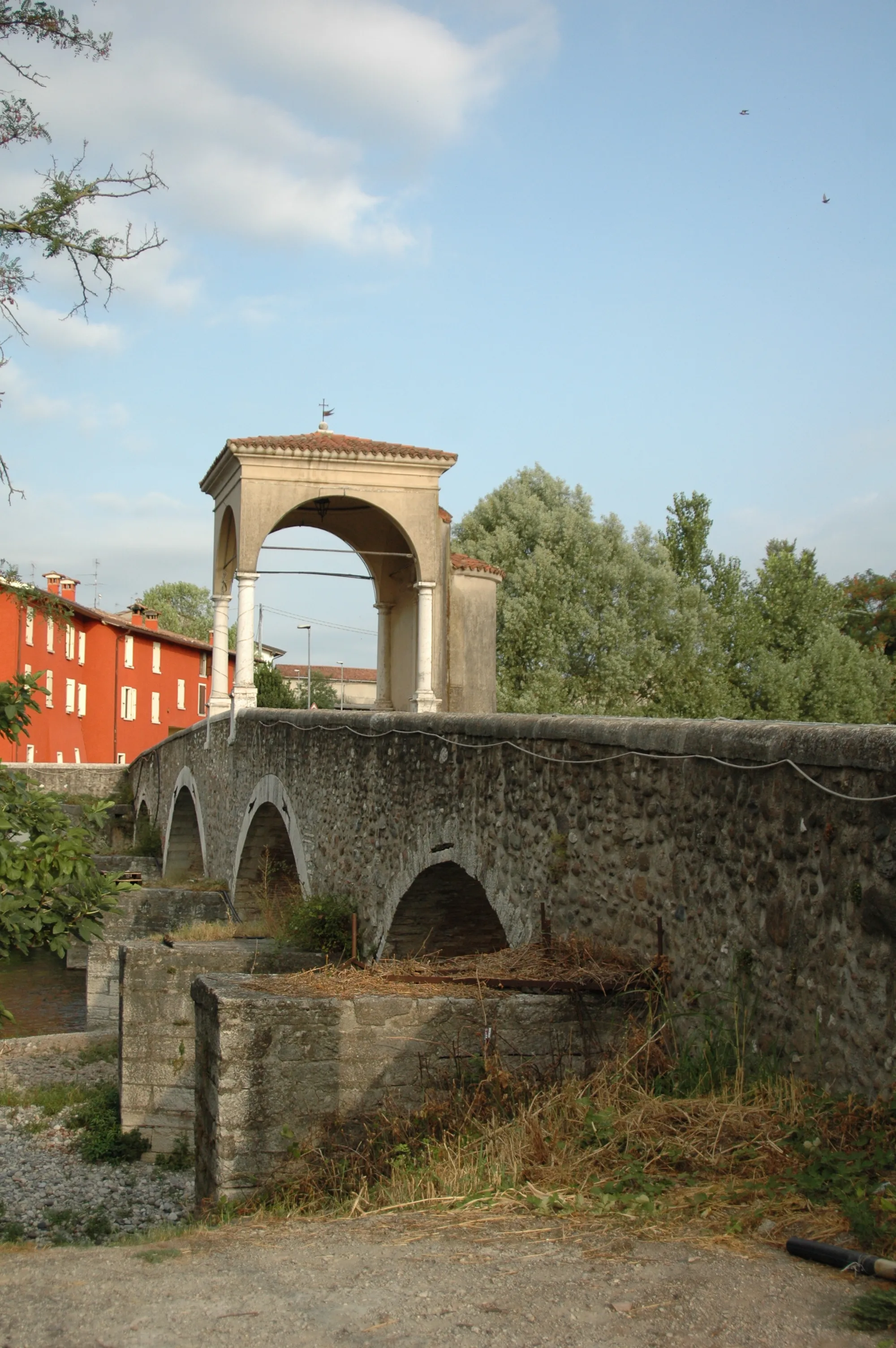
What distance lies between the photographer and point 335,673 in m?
75.6

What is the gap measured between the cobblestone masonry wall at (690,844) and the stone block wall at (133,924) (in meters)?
6.45

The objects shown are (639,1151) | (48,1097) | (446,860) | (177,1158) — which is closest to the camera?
(639,1151)

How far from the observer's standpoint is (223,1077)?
16.6ft

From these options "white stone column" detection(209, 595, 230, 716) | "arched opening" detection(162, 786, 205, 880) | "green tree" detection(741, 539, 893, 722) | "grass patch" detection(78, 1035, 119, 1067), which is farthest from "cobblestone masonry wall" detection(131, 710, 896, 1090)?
"green tree" detection(741, 539, 893, 722)

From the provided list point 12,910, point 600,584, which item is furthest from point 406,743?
point 600,584

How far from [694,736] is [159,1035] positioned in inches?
266

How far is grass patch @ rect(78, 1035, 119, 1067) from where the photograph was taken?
12930mm

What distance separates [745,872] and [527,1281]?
1946 millimetres

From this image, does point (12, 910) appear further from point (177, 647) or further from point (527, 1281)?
point (177, 647)

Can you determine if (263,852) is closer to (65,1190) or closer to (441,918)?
(65,1190)

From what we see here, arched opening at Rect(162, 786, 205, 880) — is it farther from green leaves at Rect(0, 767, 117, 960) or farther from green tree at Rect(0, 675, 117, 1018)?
green leaves at Rect(0, 767, 117, 960)

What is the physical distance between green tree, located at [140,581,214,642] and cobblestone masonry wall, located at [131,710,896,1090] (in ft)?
193

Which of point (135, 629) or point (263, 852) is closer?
point (263, 852)

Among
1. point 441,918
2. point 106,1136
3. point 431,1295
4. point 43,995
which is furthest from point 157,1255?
point 43,995
